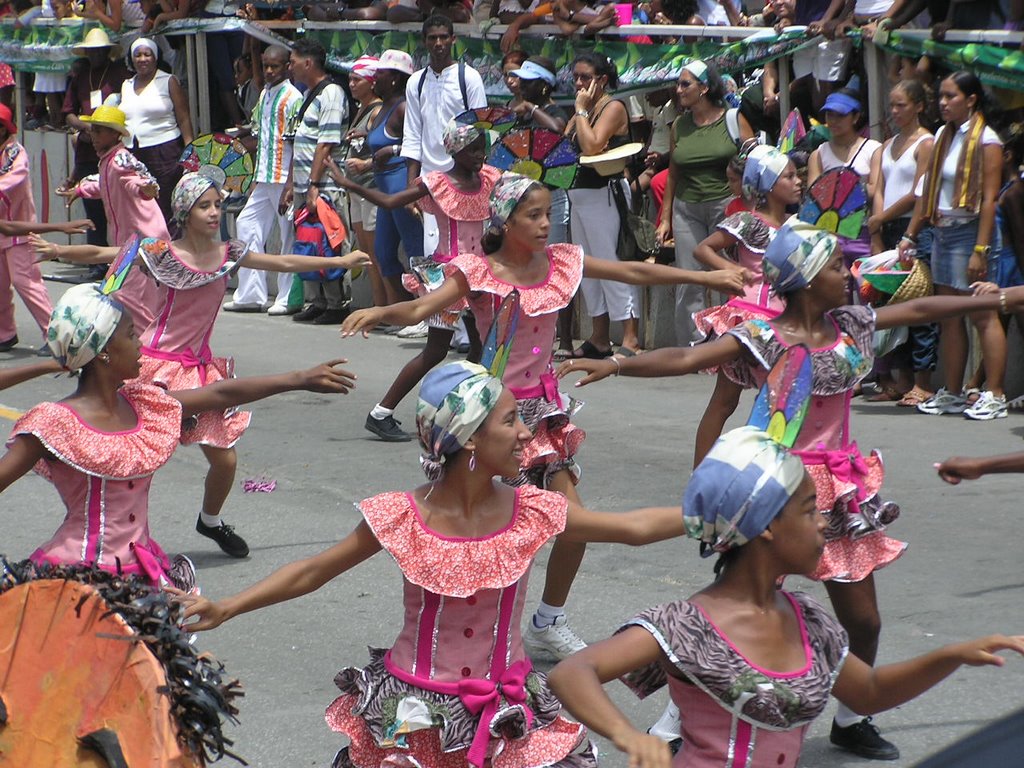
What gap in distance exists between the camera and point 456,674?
4.00 metres

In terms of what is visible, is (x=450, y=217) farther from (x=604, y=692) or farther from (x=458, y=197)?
(x=604, y=692)

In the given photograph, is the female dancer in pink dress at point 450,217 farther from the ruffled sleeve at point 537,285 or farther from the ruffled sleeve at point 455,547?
the ruffled sleeve at point 455,547

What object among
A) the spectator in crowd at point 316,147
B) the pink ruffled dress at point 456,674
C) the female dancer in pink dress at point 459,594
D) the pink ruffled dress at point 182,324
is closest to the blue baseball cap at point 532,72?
the spectator in crowd at point 316,147

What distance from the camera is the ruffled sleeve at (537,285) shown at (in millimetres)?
6496

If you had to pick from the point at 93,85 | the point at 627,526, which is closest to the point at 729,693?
the point at 627,526

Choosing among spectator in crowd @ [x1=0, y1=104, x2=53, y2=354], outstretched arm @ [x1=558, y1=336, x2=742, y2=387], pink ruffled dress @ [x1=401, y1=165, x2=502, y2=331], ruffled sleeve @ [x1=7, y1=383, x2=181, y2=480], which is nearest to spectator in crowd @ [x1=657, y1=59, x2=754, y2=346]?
pink ruffled dress @ [x1=401, y1=165, x2=502, y2=331]

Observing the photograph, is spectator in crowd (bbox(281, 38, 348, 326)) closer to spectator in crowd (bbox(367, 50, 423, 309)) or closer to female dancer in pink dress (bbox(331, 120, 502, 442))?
spectator in crowd (bbox(367, 50, 423, 309))

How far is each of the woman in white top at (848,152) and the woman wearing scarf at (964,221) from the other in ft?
1.78

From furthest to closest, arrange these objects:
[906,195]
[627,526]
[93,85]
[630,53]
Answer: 1. [93,85]
2. [630,53]
3. [906,195]
4. [627,526]

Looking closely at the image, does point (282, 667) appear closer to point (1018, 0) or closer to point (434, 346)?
point (434, 346)

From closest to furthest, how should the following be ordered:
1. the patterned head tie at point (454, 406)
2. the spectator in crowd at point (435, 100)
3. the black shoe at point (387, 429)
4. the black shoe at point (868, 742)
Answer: the patterned head tie at point (454, 406)
the black shoe at point (868, 742)
the black shoe at point (387, 429)
the spectator in crowd at point (435, 100)

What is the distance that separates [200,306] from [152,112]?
954 cm

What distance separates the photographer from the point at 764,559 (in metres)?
3.45

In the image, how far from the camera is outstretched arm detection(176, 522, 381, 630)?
3930 mm
